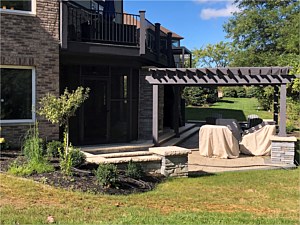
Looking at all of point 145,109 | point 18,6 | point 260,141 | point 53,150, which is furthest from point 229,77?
point 18,6

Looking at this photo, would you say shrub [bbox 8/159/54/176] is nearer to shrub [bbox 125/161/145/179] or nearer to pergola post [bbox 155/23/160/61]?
shrub [bbox 125/161/145/179]

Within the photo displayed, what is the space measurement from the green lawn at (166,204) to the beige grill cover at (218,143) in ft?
11.8

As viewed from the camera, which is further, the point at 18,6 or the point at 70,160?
the point at 18,6

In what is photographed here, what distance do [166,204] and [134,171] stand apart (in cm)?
189

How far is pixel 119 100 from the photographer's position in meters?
12.7

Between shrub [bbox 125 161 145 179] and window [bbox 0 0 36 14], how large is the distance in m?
5.75

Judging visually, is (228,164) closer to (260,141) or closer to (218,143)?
(218,143)

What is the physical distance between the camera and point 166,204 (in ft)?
20.0

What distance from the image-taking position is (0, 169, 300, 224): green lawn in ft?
16.6

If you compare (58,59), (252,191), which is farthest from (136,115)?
(252,191)

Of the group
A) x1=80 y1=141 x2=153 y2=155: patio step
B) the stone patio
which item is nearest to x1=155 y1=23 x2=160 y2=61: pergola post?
x1=80 y1=141 x2=153 y2=155: patio step

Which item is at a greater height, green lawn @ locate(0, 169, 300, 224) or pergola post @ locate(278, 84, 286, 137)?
pergola post @ locate(278, 84, 286, 137)

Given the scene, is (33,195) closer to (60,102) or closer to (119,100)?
(60,102)

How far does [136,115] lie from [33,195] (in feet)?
25.5
